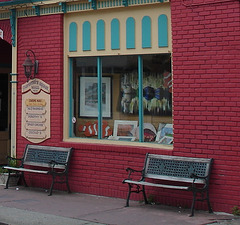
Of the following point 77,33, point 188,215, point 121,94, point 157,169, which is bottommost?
point 188,215

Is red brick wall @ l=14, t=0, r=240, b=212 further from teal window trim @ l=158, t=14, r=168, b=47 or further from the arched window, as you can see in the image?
the arched window

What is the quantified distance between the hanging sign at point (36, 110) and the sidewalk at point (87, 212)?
4.71ft

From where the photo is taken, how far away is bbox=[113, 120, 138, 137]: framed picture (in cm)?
922

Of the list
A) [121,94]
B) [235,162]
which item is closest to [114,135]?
[121,94]

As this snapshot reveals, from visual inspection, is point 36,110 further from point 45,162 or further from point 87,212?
point 87,212

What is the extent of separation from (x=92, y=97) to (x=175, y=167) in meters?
2.59

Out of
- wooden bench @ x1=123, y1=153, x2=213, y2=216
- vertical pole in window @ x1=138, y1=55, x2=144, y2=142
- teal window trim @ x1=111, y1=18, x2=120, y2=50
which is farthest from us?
teal window trim @ x1=111, y1=18, x2=120, y2=50

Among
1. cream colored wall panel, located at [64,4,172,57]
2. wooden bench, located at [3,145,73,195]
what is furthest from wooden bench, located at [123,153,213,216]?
cream colored wall panel, located at [64,4,172,57]

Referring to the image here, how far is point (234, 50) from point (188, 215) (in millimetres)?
2840

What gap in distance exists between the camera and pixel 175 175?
806 cm

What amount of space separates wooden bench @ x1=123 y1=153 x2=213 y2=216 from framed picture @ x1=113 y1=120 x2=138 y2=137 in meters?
0.90

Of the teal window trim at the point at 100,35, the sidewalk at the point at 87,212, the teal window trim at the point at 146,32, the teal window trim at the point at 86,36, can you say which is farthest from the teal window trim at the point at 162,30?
the sidewalk at the point at 87,212

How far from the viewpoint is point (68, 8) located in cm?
970

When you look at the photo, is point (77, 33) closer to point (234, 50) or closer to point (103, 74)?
point (103, 74)
